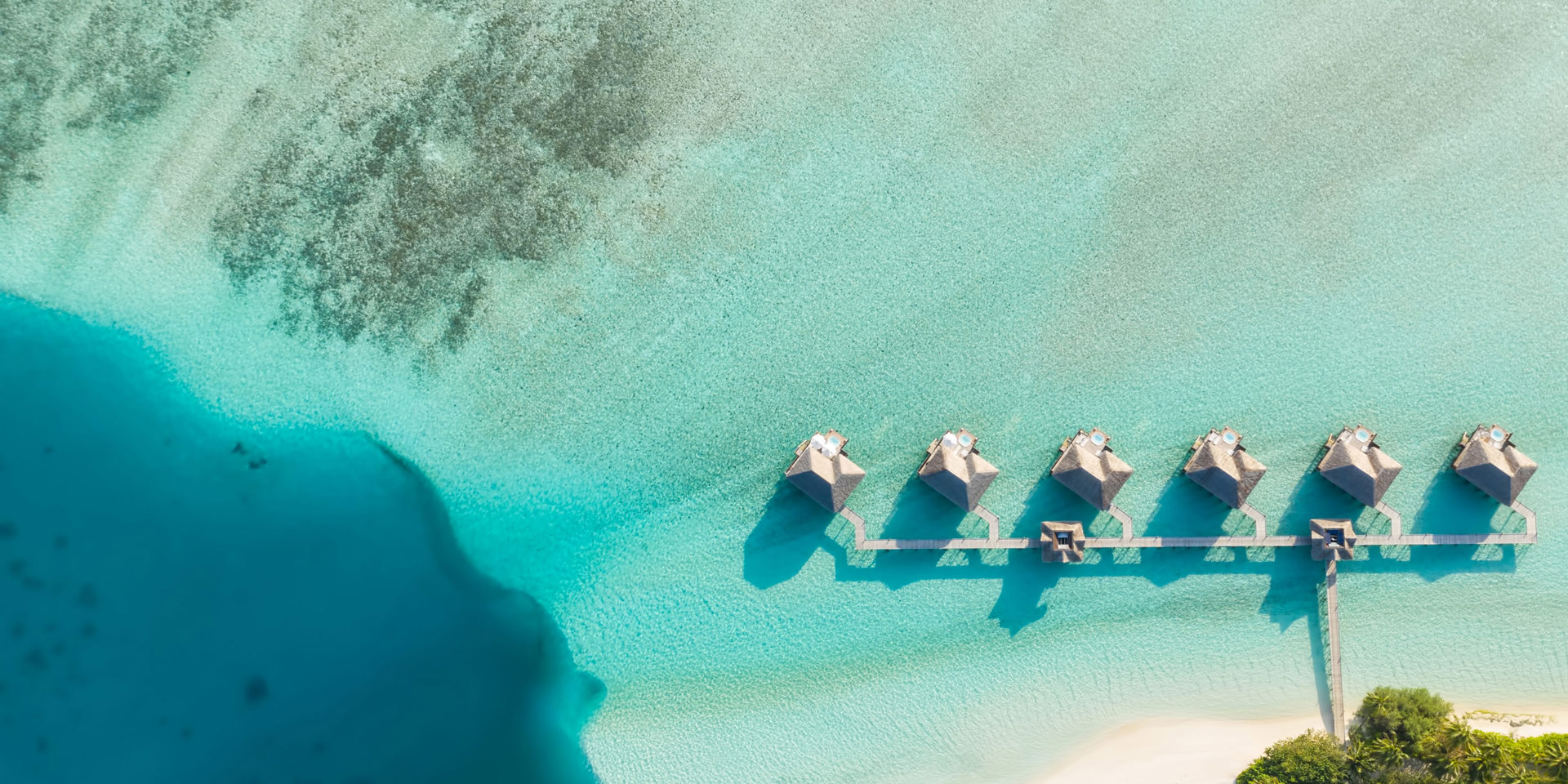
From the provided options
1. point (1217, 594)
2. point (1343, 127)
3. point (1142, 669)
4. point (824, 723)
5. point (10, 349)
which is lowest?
point (10, 349)

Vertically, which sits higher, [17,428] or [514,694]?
[514,694]

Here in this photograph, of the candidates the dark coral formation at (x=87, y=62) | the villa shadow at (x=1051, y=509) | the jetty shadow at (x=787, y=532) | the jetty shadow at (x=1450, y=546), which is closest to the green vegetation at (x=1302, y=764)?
the jetty shadow at (x=1450, y=546)

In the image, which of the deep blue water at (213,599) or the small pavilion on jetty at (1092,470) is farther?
the deep blue water at (213,599)

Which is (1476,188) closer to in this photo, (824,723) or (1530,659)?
(1530,659)

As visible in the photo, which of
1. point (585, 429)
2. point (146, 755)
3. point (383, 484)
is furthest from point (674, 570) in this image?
point (146, 755)

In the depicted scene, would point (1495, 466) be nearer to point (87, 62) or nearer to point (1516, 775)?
point (1516, 775)

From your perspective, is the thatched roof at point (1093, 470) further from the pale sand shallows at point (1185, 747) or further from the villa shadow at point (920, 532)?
the pale sand shallows at point (1185, 747)
